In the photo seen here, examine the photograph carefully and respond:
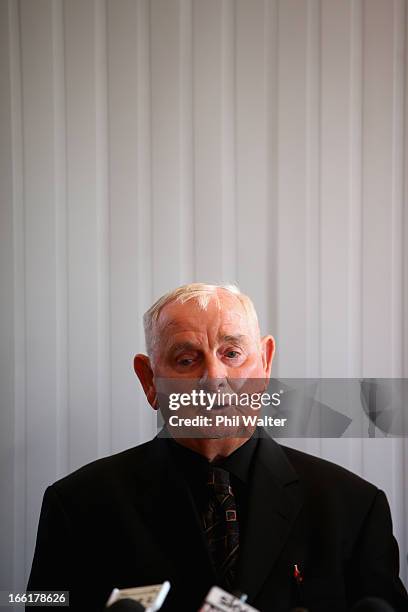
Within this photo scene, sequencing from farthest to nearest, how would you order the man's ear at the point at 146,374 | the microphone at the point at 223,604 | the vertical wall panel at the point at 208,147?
the vertical wall panel at the point at 208,147 → the man's ear at the point at 146,374 → the microphone at the point at 223,604

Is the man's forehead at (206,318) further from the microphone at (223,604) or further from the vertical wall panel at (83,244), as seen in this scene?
the vertical wall panel at (83,244)

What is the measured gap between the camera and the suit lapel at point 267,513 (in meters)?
1.27

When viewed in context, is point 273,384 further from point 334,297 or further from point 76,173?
point 76,173

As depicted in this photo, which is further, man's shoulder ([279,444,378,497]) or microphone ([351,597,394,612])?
man's shoulder ([279,444,378,497])

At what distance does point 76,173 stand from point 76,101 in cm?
22

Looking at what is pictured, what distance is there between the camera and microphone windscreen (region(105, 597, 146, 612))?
90 centimetres

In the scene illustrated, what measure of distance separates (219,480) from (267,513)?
0.11 metres

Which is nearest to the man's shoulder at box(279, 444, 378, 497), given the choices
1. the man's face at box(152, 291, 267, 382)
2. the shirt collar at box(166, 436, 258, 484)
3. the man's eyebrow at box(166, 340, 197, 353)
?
the shirt collar at box(166, 436, 258, 484)

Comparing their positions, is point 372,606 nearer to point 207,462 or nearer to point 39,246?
point 207,462

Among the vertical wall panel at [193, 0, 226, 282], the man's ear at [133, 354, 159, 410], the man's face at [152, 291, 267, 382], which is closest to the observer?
the man's face at [152, 291, 267, 382]

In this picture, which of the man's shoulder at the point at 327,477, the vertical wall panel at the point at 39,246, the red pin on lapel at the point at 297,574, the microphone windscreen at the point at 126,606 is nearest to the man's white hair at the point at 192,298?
the man's shoulder at the point at 327,477

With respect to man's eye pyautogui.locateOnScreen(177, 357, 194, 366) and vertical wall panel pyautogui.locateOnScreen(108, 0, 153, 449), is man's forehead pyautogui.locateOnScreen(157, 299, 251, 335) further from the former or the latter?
vertical wall panel pyautogui.locateOnScreen(108, 0, 153, 449)

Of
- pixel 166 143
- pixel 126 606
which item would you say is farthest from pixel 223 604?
pixel 166 143

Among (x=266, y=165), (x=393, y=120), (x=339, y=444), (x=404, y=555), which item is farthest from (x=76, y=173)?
(x=404, y=555)
